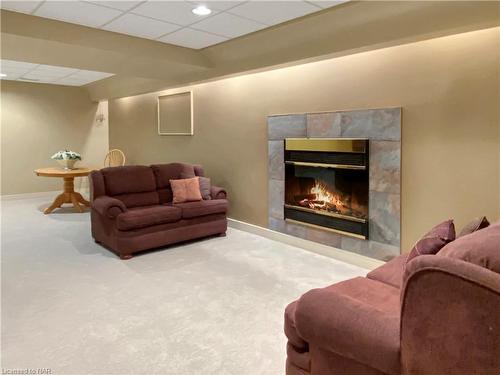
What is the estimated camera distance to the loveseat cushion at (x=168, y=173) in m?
5.05

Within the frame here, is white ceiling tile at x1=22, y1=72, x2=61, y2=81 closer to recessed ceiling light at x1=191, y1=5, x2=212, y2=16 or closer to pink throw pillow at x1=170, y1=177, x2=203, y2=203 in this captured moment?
pink throw pillow at x1=170, y1=177, x2=203, y2=203

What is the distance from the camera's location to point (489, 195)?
2.95 m

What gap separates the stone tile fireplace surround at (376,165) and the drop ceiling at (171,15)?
3.60 feet

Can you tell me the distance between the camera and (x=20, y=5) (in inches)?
137

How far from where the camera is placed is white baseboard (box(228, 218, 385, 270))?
380 cm

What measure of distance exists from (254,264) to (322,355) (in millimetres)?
2278

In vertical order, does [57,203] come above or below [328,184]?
below

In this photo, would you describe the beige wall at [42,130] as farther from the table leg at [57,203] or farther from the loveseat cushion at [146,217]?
the loveseat cushion at [146,217]

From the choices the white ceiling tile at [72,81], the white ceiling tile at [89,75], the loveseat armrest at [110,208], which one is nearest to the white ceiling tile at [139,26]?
the loveseat armrest at [110,208]

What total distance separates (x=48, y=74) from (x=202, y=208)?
463 cm

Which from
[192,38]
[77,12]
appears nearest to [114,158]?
[192,38]

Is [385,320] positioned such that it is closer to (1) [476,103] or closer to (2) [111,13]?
(1) [476,103]

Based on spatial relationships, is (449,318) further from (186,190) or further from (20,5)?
(20,5)

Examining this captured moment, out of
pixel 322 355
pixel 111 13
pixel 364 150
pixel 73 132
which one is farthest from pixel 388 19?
pixel 73 132
